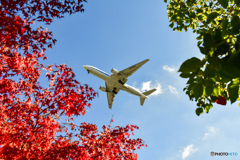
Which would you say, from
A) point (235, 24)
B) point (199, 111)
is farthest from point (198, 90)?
point (199, 111)

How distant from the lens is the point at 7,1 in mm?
6168

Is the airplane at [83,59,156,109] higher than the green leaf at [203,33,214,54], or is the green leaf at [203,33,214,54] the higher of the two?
the airplane at [83,59,156,109]

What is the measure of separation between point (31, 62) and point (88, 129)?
6408 mm

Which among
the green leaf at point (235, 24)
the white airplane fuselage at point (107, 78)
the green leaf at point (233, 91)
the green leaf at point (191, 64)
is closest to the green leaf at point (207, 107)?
the green leaf at point (233, 91)

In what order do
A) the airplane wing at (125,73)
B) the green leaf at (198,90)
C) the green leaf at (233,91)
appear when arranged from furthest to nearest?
the airplane wing at (125,73), the green leaf at (198,90), the green leaf at (233,91)

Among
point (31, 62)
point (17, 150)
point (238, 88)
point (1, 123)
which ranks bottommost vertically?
point (238, 88)

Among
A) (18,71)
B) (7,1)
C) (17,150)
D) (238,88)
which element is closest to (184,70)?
(238,88)

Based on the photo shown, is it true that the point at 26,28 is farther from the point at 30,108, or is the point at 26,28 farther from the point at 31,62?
the point at 30,108

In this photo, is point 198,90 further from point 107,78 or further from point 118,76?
point 107,78

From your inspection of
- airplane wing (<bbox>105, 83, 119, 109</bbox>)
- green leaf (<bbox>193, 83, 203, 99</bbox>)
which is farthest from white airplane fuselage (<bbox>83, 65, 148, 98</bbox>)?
green leaf (<bbox>193, 83, 203, 99</bbox>)

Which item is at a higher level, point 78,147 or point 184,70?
point 78,147

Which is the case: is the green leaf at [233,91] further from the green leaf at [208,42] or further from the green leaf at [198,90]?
the green leaf at [208,42]

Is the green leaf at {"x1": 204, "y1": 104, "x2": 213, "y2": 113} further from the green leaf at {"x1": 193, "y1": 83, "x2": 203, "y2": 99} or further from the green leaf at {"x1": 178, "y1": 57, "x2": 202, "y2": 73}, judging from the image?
the green leaf at {"x1": 178, "y1": 57, "x2": 202, "y2": 73}

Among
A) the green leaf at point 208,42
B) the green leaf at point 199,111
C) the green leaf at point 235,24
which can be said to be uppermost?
the green leaf at point 199,111
